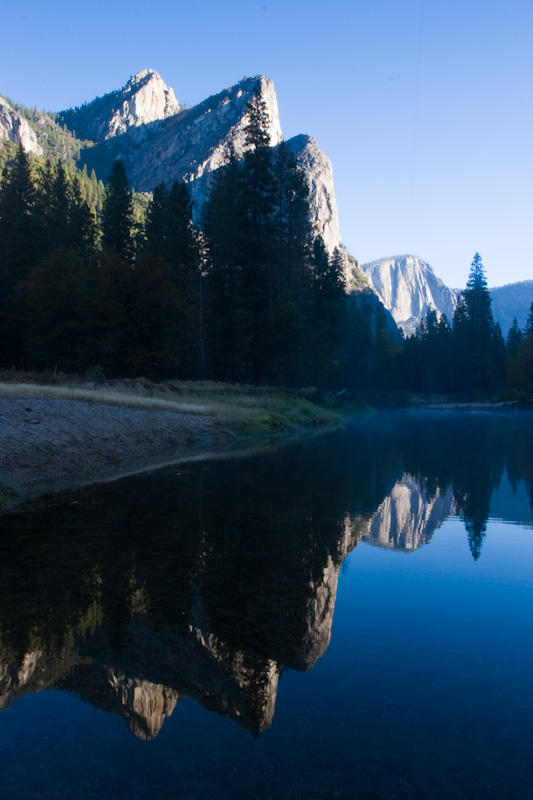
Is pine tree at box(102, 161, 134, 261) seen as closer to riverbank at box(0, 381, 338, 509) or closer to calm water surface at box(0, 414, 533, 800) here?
riverbank at box(0, 381, 338, 509)

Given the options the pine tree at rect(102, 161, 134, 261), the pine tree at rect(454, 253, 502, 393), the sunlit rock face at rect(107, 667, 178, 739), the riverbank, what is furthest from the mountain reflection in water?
the pine tree at rect(454, 253, 502, 393)

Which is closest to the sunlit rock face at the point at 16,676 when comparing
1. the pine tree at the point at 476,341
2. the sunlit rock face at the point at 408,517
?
the sunlit rock face at the point at 408,517

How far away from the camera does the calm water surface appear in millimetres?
3635

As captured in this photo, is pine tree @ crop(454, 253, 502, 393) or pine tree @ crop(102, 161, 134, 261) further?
pine tree @ crop(454, 253, 502, 393)

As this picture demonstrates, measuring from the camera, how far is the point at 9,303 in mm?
58844

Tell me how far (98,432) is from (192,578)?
1303cm

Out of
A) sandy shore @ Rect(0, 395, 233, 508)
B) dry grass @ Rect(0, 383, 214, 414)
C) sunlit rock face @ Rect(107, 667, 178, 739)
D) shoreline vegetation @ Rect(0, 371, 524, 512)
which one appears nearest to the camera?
sunlit rock face @ Rect(107, 667, 178, 739)

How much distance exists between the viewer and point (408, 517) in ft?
38.9

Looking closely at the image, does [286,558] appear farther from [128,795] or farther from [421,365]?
[421,365]

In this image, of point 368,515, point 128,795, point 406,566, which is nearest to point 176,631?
point 128,795

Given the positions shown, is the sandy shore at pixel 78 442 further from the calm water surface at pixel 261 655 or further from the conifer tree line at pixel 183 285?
the conifer tree line at pixel 183 285

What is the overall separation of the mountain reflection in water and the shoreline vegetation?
6.78 ft

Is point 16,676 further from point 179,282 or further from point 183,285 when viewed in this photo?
point 183,285

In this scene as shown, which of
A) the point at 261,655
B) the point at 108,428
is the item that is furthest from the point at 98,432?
the point at 261,655
